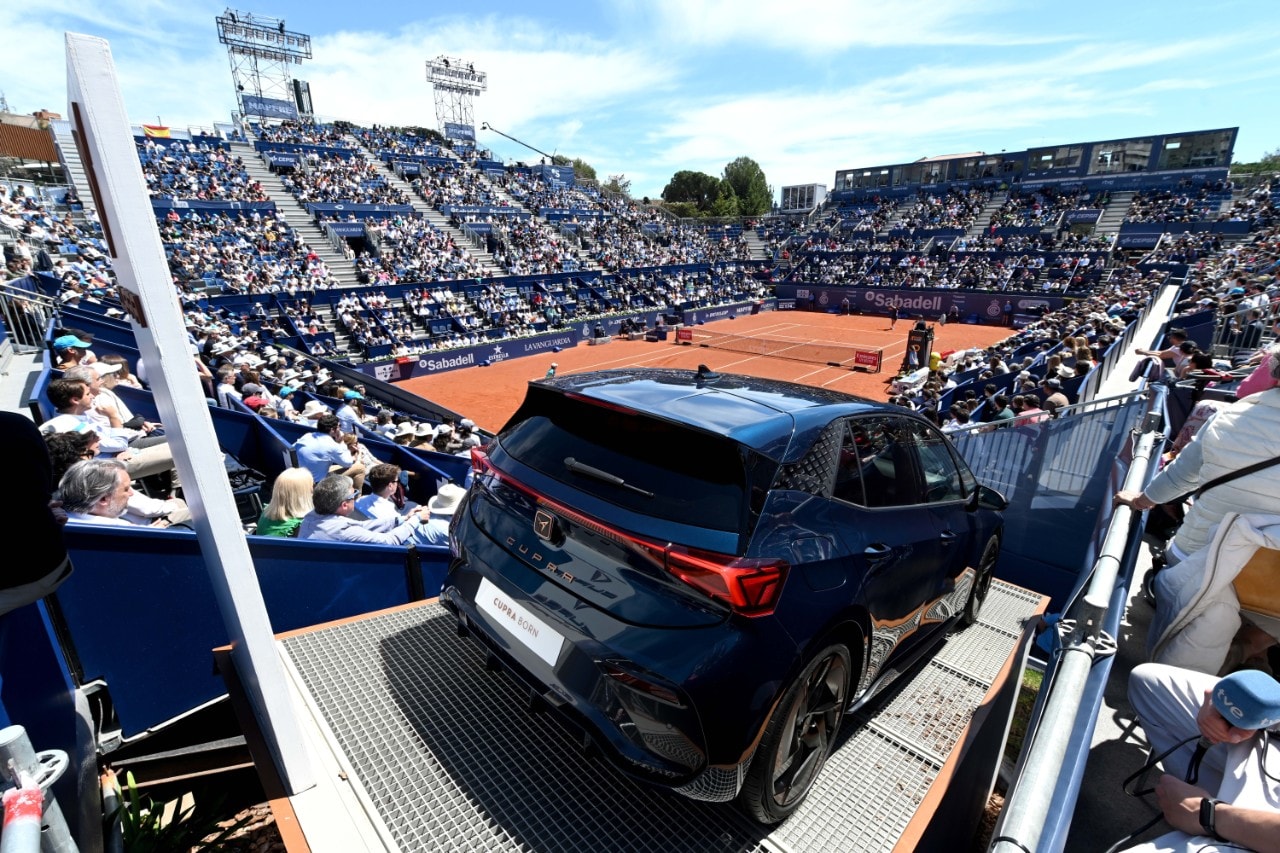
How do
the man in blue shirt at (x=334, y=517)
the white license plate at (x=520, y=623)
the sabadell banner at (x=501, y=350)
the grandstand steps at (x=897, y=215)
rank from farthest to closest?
the grandstand steps at (x=897, y=215)
the sabadell banner at (x=501, y=350)
the man in blue shirt at (x=334, y=517)
the white license plate at (x=520, y=623)

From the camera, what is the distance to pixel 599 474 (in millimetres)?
2727

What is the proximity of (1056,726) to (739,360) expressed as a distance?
26565 millimetres

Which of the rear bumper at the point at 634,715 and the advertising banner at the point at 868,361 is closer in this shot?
the rear bumper at the point at 634,715

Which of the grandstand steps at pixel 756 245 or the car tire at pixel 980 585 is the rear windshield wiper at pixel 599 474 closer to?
the car tire at pixel 980 585

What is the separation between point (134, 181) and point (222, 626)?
279 centimetres

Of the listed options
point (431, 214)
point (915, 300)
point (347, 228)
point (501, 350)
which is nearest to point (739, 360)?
point (501, 350)

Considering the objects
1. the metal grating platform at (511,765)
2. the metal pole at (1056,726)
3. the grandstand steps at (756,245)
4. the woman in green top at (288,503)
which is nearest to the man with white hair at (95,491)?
the woman in green top at (288,503)

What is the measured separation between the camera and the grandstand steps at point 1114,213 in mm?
43438

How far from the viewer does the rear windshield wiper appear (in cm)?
263

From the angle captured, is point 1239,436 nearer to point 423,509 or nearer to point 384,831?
point 384,831

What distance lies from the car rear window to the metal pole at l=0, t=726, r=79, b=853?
1.91 meters

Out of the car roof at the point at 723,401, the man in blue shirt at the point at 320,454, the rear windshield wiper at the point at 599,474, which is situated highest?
the car roof at the point at 723,401

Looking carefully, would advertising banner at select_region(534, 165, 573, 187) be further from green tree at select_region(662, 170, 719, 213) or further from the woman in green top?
the woman in green top

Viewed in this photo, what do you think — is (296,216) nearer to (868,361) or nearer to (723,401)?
(868,361)
